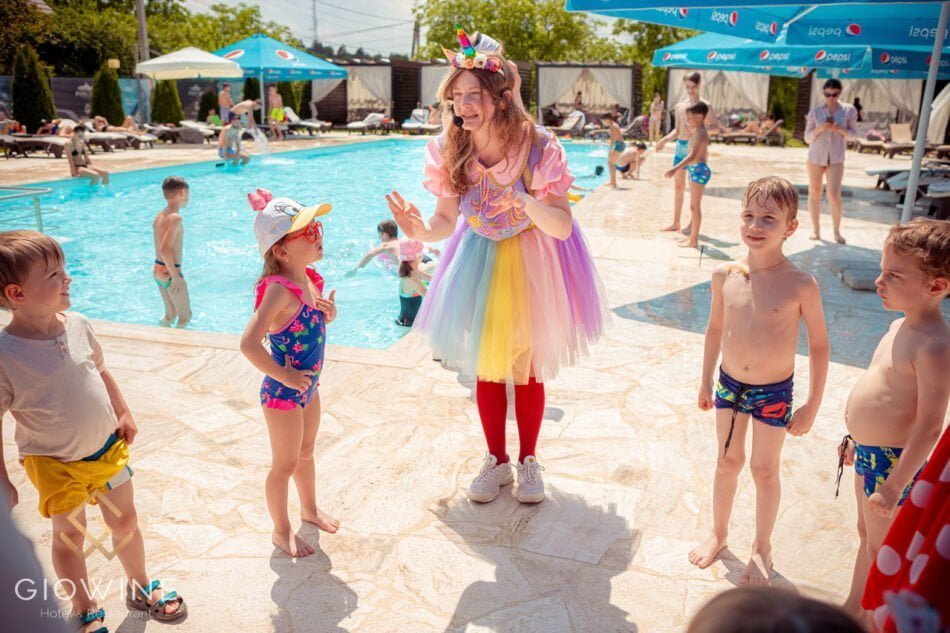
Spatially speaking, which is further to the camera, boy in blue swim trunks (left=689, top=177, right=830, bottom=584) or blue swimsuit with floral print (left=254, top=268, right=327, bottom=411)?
blue swimsuit with floral print (left=254, top=268, right=327, bottom=411)

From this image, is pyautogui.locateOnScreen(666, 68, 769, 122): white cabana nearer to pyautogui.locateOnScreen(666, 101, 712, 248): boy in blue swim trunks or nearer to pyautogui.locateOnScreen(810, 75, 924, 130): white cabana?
pyautogui.locateOnScreen(810, 75, 924, 130): white cabana

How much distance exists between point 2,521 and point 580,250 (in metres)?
3.02

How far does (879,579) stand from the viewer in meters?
1.45

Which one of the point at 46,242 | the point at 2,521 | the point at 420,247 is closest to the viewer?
the point at 2,521

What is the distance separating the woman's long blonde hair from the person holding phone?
694 centimetres

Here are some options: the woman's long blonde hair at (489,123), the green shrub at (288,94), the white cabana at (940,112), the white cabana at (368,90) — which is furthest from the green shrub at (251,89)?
the woman's long blonde hair at (489,123)

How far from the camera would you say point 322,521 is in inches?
126

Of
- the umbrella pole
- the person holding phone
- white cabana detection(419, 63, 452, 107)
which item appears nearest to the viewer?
the umbrella pole

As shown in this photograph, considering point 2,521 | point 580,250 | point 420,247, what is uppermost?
point 2,521

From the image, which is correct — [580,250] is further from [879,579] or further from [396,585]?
[879,579]

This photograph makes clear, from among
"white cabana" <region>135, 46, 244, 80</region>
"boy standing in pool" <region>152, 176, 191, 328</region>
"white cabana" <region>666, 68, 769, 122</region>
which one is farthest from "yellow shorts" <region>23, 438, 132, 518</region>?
"white cabana" <region>666, 68, 769, 122</region>

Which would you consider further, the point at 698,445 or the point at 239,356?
the point at 239,356

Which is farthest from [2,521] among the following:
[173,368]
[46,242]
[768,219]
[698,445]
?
[173,368]

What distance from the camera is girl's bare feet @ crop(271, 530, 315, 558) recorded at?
301 centimetres
